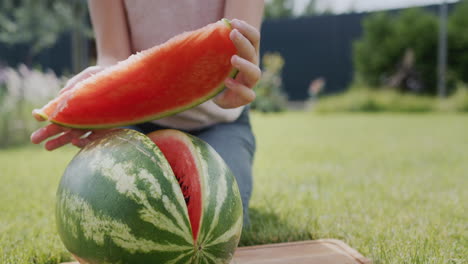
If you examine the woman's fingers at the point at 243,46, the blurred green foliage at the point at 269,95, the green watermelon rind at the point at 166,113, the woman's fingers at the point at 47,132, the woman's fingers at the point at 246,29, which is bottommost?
the blurred green foliage at the point at 269,95

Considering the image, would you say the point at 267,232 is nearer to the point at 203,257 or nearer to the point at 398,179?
the point at 203,257

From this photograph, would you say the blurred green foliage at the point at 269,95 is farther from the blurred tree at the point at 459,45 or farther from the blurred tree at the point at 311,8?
the blurred tree at the point at 311,8

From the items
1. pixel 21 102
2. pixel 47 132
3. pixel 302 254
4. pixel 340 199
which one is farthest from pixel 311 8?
pixel 47 132

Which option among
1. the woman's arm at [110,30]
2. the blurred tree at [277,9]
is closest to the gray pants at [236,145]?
the woman's arm at [110,30]

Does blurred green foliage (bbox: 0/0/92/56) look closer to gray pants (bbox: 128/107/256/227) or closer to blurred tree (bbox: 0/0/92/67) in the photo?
blurred tree (bbox: 0/0/92/67)

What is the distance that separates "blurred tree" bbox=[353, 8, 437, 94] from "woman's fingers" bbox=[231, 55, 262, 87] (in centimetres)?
1452

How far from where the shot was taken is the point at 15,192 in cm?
321

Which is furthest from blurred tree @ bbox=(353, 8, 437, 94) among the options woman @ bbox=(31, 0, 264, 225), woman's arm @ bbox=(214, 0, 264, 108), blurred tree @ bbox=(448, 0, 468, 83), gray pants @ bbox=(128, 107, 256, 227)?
woman's arm @ bbox=(214, 0, 264, 108)

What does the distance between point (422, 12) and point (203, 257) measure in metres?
17.3

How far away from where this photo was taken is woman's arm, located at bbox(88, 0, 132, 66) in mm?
2195

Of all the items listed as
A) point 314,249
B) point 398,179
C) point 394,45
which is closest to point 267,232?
point 314,249

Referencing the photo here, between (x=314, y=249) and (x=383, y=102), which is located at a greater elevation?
(x=314, y=249)

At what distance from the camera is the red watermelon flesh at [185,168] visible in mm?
1265

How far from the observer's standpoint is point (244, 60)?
1.40 metres
